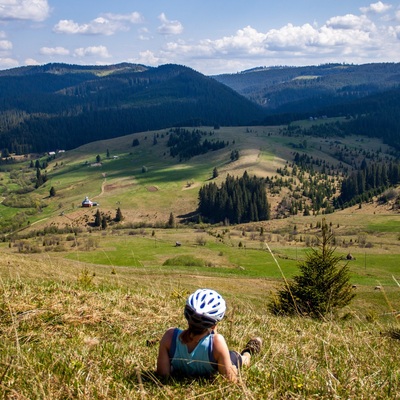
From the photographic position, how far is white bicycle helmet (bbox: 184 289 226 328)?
657 centimetres

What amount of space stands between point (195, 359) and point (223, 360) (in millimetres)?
469

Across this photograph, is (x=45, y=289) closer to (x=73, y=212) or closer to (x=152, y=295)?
(x=152, y=295)

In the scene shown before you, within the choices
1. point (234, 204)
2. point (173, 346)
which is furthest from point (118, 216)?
point (173, 346)

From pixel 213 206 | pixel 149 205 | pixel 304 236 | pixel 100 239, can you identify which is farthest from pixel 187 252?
pixel 149 205

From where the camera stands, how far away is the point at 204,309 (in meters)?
6.56

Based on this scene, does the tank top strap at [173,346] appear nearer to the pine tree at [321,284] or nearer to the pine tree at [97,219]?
the pine tree at [321,284]

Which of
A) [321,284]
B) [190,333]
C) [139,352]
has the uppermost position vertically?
[190,333]

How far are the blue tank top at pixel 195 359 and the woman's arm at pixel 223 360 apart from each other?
→ 92 mm

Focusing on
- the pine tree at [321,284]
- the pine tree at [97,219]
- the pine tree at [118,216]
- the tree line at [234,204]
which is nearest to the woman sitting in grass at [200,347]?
the pine tree at [321,284]

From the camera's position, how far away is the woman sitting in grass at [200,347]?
6.59 m

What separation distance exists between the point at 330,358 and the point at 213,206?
17665 centimetres

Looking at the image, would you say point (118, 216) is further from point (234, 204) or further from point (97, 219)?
point (234, 204)

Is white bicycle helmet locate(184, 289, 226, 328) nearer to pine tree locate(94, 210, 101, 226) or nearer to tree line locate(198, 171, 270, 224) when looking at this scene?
pine tree locate(94, 210, 101, 226)

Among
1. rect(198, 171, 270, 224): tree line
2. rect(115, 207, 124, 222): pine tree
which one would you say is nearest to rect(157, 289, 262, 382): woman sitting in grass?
rect(115, 207, 124, 222): pine tree
